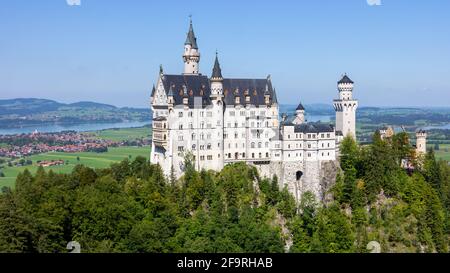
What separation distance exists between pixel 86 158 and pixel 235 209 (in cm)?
8982

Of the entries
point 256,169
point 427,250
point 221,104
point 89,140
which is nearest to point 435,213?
point 427,250

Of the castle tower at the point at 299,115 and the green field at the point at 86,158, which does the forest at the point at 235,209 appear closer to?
the castle tower at the point at 299,115

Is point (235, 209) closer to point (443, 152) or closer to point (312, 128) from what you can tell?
point (312, 128)

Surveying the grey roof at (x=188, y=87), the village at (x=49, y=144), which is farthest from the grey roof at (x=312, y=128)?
the village at (x=49, y=144)

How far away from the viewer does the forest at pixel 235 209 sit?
54.2m

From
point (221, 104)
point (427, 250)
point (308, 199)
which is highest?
point (221, 104)

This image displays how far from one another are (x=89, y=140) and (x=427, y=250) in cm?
13841

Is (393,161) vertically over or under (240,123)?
under

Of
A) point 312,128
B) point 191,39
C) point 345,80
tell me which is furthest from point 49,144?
point 312,128

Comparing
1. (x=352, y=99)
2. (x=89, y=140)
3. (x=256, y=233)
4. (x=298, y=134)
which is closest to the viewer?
(x=256, y=233)

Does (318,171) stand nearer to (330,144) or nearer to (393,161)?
(330,144)

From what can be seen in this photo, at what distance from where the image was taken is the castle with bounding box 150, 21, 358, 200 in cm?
6738
